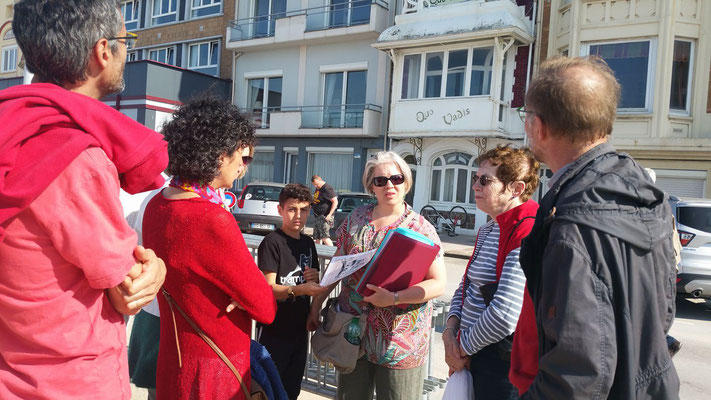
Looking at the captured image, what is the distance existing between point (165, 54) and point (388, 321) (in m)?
27.1

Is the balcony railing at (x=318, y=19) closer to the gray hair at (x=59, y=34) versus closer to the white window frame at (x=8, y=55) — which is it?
the white window frame at (x=8, y=55)

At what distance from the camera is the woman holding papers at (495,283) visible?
2.38 m

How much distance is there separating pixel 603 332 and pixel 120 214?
133cm

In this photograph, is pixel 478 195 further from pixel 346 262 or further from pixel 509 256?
pixel 346 262

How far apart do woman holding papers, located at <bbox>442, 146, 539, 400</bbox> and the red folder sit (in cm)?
28

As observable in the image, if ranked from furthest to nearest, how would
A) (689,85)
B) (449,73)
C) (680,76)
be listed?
(449,73)
(680,76)
(689,85)

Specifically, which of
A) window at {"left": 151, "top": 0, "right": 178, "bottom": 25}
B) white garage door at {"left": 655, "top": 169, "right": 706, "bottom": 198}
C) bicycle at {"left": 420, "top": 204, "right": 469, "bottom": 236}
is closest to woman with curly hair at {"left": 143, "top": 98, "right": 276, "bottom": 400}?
white garage door at {"left": 655, "top": 169, "right": 706, "bottom": 198}

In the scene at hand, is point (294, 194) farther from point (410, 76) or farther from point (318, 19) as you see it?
point (318, 19)

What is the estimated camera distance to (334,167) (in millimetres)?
21609

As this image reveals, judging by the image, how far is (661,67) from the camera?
15.2 m

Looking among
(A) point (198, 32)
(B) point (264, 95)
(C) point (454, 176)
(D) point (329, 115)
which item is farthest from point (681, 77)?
(A) point (198, 32)

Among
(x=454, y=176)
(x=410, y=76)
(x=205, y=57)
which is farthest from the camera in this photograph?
(x=205, y=57)

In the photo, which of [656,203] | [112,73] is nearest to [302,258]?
[112,73]

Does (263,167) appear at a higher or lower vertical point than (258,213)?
higher
